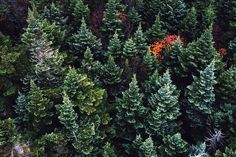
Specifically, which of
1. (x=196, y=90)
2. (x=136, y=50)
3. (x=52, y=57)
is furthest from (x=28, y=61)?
(x=196, y=90)

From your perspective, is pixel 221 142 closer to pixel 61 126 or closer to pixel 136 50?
pixel 136 50

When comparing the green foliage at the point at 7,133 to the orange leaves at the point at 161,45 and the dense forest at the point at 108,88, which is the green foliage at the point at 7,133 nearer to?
the dense forest at the point at 108,88

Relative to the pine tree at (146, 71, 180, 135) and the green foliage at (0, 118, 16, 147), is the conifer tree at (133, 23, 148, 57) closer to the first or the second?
the pine tree at (146, 71, 180, 135)

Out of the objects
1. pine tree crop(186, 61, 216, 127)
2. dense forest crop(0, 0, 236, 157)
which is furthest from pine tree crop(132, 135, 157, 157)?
pine tree crop(186, 61, 216, 127)

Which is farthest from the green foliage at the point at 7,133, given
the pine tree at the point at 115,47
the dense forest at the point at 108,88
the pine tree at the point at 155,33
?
the pine tree at the point at 155,33

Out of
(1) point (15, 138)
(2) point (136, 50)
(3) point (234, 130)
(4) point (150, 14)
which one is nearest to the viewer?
(1) point (15, 138)

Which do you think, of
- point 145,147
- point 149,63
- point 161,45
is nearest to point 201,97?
point 149,63
